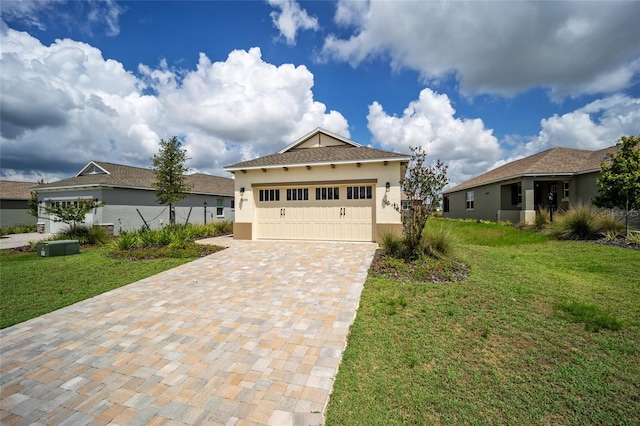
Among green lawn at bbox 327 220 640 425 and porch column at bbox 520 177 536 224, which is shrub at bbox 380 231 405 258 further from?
porch column at bbox 520 177 536 224

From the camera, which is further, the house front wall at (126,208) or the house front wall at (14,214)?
the house front wall at (14,214)

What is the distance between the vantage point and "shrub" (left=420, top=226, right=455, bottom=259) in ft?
25.7

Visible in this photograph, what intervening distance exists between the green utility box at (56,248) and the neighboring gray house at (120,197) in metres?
6.31

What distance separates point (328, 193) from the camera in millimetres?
12609

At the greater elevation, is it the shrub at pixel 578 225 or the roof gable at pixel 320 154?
the roof gable at pixel 320 154

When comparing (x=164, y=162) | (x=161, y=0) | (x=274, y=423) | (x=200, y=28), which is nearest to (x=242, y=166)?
(x=164, y=162)

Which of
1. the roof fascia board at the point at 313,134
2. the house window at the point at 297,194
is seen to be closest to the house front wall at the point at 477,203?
the roof fascia board at the point at 313,134

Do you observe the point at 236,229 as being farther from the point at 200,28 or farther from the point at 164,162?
the point at 200,28

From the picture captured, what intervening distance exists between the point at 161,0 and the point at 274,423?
11.6 m

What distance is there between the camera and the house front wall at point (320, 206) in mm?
11750

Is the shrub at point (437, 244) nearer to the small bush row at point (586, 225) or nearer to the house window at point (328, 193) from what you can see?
the house window at point (328, 193)

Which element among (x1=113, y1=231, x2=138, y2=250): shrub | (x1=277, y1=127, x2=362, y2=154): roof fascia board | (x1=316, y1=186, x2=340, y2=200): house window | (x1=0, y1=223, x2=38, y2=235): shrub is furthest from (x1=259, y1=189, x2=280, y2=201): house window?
(x1=0, y1=223, x2=38, y2=235): shrub

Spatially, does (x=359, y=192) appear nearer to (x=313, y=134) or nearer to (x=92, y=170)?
(x=313, y=134)

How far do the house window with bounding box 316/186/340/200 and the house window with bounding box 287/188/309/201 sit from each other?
1.94ft
